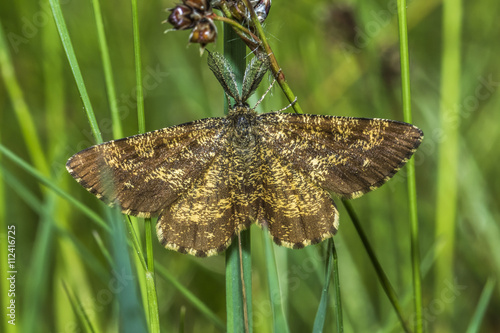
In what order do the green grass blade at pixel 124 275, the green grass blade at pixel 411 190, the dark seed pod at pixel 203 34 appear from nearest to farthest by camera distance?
the green grass blade at pixel 124 275, the dark seed pod at pixel 203 34, the green grass blade at pixel 411 190

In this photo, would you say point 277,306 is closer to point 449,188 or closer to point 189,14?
point 189,14

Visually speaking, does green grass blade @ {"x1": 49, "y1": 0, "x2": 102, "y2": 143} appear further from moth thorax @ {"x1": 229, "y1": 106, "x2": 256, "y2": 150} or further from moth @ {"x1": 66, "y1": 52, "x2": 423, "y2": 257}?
moth thorax @ {"x1": 229, "y1": 106, "x2": 256, "y2": 150}

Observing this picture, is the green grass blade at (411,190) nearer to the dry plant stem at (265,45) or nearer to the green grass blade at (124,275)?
the dry plant stem at (265,45)

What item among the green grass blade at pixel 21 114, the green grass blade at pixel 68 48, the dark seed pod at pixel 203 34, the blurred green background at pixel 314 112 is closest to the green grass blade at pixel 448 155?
the blurred green background at pixel 314 112

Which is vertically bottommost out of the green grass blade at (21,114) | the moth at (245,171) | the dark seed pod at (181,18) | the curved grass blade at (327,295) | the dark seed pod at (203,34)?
the curved grass blade at (327,295)

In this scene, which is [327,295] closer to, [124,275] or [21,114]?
[124,275]

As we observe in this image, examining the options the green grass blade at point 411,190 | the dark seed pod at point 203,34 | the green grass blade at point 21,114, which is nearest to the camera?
the dark seed pod at point 203,34

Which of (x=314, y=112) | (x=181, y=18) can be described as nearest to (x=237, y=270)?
(x=181, y=18)
